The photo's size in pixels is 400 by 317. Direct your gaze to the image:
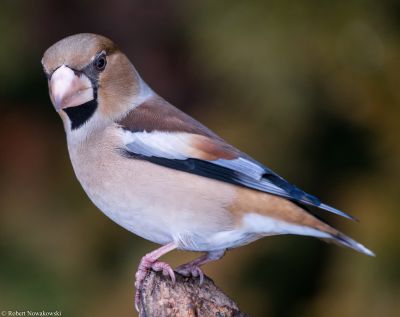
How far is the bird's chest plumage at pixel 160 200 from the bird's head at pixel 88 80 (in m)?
0.26

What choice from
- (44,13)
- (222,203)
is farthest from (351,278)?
(44,13)

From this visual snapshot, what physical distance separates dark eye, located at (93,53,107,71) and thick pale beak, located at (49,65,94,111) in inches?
3.8

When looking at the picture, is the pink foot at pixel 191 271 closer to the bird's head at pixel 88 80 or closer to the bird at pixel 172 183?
the bird at pixel 172 183

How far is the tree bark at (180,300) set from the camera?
3.21 m

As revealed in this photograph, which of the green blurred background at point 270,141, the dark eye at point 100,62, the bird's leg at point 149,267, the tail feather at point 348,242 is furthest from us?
the green blurred background at point 270,141

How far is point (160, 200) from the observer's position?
11.4 feet

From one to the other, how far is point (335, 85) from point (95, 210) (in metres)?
1.67

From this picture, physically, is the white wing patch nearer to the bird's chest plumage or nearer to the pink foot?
the bird's chest plumage

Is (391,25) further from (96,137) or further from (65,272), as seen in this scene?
(65,272)

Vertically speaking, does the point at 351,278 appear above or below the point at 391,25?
below

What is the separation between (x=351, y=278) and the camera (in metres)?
4.59

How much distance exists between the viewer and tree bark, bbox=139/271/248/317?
3209 millimetres

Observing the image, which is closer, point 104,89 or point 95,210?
point 104,89

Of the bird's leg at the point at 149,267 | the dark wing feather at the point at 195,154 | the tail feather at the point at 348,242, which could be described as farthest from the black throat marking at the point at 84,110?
the tail feather at the point at 348,242
